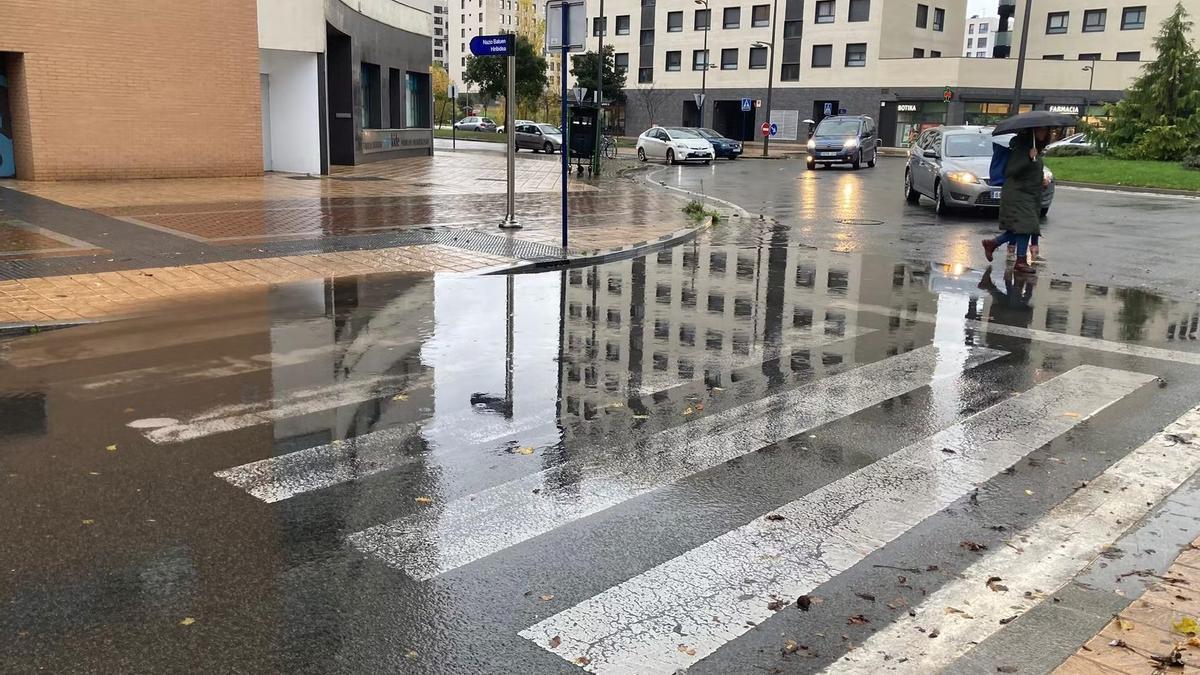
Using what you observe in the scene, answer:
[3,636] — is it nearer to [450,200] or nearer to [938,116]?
[450,200]

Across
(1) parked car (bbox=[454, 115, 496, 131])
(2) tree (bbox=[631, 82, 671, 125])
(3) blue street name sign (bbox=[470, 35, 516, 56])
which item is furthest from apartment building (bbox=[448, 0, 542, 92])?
(3) blue street name sign (bbox=[470, 35, 516, 56])

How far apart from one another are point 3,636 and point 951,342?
7.15m

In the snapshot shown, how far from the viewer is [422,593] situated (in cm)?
383

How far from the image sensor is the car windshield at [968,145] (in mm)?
18641

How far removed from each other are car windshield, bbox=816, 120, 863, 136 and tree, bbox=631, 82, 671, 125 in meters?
39.8

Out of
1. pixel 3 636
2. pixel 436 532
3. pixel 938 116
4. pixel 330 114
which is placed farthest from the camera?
pixel 938 116

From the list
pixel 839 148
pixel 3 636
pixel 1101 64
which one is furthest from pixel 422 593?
pixel 1101 64

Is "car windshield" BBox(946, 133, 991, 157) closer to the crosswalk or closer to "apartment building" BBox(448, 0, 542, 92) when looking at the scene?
the crosswalk

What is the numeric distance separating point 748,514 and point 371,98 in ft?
93.9

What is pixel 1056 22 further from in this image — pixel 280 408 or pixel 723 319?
pixel 280 408

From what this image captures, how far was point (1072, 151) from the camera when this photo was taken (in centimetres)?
3734

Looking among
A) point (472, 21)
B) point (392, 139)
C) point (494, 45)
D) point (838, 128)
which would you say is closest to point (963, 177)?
point (494, 45)

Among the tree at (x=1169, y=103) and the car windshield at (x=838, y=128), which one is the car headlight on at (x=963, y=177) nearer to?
the car windshield at (x=838, y=128)

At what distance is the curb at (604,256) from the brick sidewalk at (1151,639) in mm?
8489
